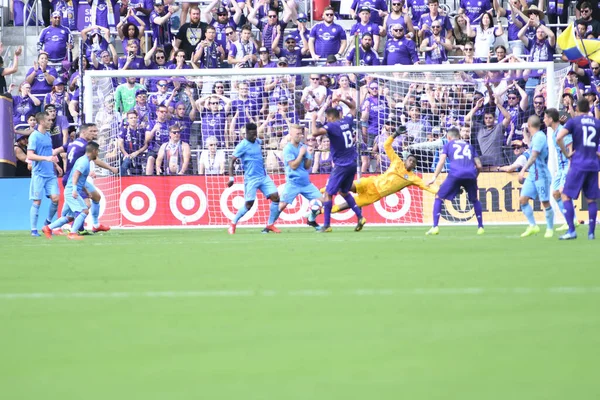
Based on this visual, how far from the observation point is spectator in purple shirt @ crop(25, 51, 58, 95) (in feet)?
81.8

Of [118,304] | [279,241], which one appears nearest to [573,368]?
[118,304]

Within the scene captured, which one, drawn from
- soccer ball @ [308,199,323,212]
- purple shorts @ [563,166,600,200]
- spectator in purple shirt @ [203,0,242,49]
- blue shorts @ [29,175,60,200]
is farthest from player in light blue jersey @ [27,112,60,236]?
purple shorts @ [563,166,600,200]

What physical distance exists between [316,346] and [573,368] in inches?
53.7

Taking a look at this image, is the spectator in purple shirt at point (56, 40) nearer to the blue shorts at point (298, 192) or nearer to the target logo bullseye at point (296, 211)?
the target logo bullseye at point (296, 211)

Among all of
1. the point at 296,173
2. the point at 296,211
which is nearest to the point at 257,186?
the point at 296,173

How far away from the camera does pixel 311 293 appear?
8211mm

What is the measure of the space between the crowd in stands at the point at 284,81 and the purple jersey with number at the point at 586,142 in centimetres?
520

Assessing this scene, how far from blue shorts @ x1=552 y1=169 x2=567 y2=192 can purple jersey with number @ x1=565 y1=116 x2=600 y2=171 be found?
2.62 m

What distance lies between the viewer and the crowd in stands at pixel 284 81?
22.5m

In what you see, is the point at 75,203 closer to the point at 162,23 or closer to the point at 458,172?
the point at 458,172

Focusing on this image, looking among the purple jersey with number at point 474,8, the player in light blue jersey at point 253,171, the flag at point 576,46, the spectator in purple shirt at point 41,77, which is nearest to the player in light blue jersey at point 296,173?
the player in light blue jersey at point 253,171

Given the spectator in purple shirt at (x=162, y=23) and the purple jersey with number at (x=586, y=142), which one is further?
the spectator in purple shirt at (x=162, y=23)

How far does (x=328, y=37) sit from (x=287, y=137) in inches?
133

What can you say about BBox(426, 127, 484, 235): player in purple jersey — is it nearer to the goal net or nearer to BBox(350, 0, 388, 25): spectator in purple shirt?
the goal net
